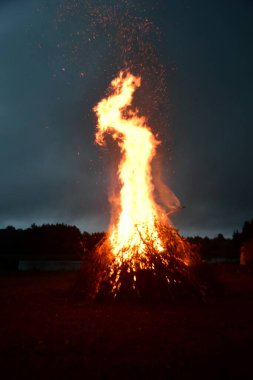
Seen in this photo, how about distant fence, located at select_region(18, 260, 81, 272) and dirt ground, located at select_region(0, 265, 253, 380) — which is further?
distant fence, located at select_region(18, 260, 81, 272)

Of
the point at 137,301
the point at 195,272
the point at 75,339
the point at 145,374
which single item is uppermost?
the point at 195,272

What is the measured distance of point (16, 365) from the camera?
593cm

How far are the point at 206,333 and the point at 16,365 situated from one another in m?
3.78

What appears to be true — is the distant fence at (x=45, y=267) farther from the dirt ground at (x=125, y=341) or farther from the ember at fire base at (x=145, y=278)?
the dirt ground at (x=125, y=341)

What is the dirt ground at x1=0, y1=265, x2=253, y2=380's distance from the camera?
5676 mm

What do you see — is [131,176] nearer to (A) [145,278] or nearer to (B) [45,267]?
(A) [145,278]

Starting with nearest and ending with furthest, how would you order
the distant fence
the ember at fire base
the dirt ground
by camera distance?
the dirt ground
the ember at fire base
the distant fence

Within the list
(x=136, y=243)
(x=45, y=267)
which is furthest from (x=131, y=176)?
(x=45, y=267)

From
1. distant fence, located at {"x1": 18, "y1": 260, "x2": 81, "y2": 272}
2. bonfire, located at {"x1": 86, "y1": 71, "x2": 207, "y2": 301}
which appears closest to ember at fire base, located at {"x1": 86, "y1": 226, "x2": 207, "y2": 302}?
bonfire, located at {"x1": 86, "y1": 71, "x2": 207, "y2": 301}

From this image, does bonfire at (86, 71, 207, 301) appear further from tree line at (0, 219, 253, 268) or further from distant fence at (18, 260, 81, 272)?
tree line at (0, 219, 253, 268)

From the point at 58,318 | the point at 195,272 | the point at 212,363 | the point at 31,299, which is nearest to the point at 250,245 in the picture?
the point at 195,272

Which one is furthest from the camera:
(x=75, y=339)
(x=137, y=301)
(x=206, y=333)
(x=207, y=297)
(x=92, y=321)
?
(x=207, y=297)

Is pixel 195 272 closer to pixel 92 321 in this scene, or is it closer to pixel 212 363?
pixel 92 321

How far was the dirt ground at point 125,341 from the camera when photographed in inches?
223
